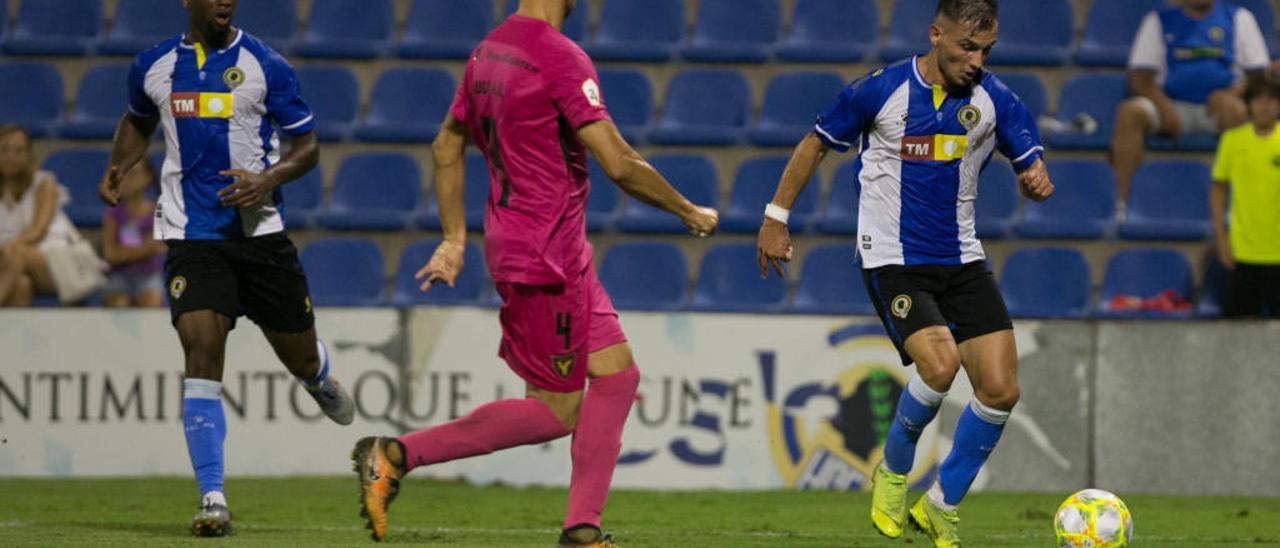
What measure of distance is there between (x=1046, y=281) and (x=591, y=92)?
6.51 metres

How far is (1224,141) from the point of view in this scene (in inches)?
436

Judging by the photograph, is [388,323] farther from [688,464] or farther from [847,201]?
[847,201]

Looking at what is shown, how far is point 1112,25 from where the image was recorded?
13.1 m

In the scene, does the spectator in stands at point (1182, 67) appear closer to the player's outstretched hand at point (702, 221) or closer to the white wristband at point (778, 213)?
the white wristband at point (778, 213)

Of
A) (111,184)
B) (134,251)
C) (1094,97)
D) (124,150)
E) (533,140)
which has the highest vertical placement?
(533,140)

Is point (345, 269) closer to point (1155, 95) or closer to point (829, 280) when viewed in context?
point (829, 280)

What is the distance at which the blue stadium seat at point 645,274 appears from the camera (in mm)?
11531

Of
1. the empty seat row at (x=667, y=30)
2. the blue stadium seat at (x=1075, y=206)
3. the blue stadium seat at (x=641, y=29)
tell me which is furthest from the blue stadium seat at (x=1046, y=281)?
the blue stadium seat at (x=641, y=29)

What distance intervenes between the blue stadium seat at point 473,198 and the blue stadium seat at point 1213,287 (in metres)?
4.74

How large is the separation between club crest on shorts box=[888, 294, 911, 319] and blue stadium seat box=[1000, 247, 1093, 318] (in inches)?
184

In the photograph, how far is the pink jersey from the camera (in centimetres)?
554

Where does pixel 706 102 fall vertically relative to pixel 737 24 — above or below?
below

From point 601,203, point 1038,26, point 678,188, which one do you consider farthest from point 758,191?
point 1038,26

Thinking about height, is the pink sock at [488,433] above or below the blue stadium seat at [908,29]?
below
